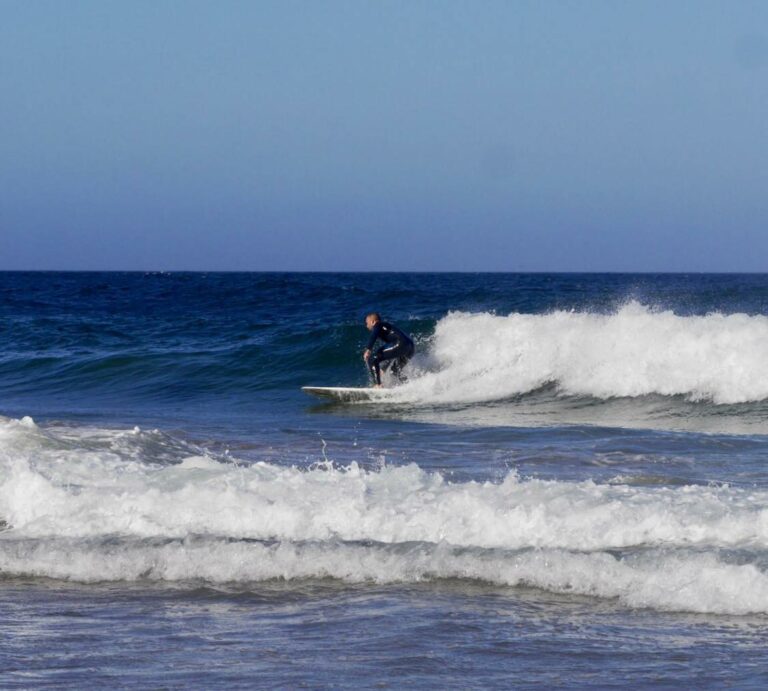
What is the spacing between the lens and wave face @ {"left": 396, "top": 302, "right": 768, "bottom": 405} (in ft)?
54.6

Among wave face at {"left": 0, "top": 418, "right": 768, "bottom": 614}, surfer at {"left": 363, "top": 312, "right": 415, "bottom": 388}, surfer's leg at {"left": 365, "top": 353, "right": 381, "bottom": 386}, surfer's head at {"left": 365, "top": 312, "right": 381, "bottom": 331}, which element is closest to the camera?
wave face at {"left": 0, "top": 418, "right": 768, "bottom": 614}

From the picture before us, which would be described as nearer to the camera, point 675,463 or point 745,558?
point 745,558

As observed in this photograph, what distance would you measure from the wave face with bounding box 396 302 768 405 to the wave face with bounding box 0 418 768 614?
875cm

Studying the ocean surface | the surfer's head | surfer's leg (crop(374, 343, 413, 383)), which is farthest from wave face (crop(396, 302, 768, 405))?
the ocean surface

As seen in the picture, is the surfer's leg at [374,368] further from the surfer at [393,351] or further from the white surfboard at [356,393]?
the white surfboard at [356,393]

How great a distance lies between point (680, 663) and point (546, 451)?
19.5ft

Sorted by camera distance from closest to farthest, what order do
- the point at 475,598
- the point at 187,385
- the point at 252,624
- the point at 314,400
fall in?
the point at 252,624, the point at 475,598, the point at 314,400, the point at 187,385

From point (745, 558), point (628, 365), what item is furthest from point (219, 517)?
point (628, 365)

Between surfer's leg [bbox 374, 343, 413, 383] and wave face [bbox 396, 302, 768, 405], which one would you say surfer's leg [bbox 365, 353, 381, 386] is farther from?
wave face [bbox 396, 302, 768, 405]

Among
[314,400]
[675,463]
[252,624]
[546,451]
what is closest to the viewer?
[252,624]

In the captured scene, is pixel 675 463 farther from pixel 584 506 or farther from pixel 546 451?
pixel 584 506

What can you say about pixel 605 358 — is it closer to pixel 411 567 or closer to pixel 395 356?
pixel 395 356

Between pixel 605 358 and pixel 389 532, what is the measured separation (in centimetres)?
1153

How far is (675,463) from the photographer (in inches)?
379
